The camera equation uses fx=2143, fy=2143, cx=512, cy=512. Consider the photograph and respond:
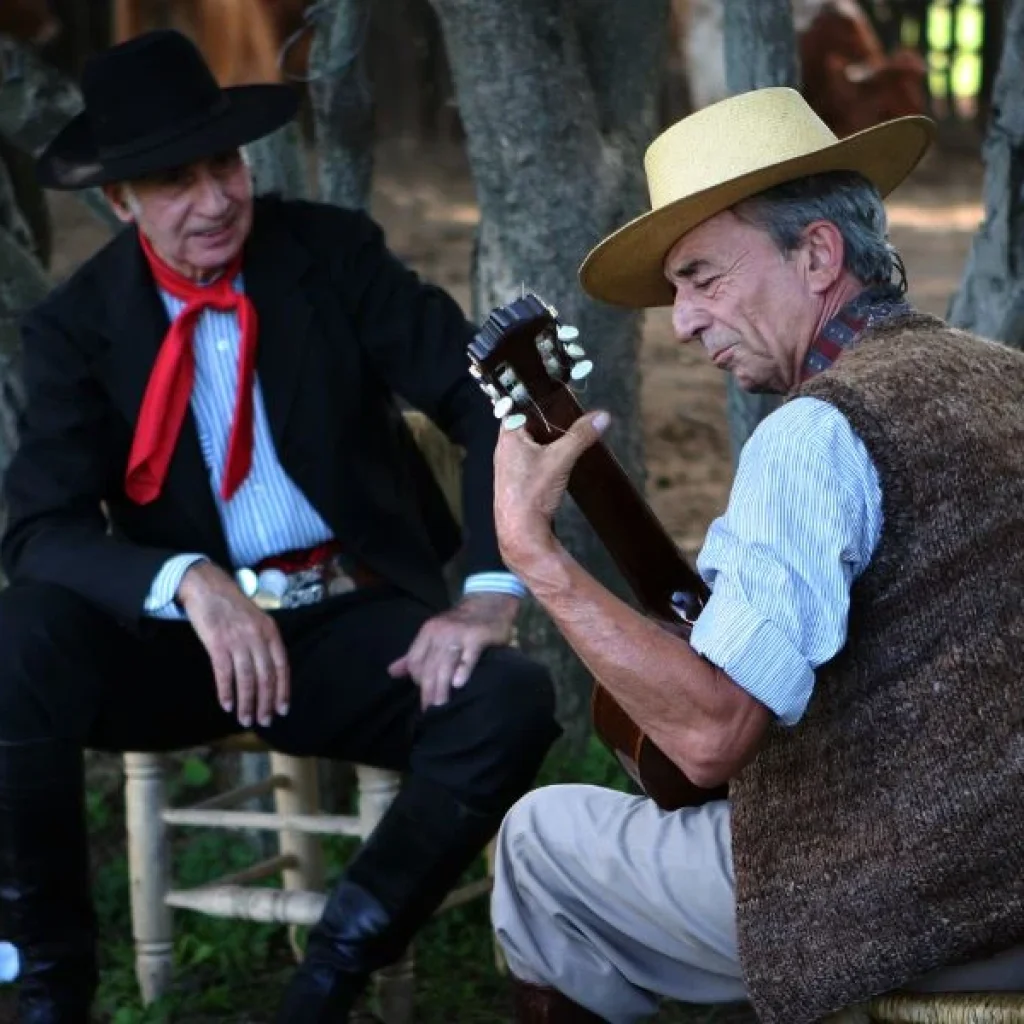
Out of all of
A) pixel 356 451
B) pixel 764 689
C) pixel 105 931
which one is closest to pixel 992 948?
pixel 764 689

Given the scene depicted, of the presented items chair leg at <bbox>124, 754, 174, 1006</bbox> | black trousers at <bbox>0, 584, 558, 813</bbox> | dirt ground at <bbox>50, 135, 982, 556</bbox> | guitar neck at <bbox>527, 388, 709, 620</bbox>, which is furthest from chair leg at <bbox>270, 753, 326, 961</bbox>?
dirt ground at <bbox>50, 135, 982, 556</bbox>

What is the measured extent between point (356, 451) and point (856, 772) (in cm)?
185

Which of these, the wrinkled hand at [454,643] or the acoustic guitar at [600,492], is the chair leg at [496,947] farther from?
the acoustic guitar at [600,492]

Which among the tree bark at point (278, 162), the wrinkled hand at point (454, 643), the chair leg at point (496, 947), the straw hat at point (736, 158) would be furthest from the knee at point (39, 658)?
the tree bark at point (278, 162)

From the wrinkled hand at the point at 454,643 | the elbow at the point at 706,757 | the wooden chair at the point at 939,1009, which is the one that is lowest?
the wrinkled hand at the point at 454,643

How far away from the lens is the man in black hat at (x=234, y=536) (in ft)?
12.3

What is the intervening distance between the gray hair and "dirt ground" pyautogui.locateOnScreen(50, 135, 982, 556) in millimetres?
4082

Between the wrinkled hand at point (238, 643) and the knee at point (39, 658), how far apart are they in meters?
0.22

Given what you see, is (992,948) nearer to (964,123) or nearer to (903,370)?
(903,370)

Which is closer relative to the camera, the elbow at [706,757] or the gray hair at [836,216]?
the elbow at [706,757]

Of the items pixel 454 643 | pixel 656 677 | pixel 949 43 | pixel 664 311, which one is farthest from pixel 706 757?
pixel 949 43

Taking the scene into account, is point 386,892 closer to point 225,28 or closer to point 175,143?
point 175,143

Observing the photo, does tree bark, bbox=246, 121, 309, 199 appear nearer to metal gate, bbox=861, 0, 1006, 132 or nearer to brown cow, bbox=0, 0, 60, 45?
brown cow, bbox=0, 0, 60, 45

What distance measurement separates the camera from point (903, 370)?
2.48m
